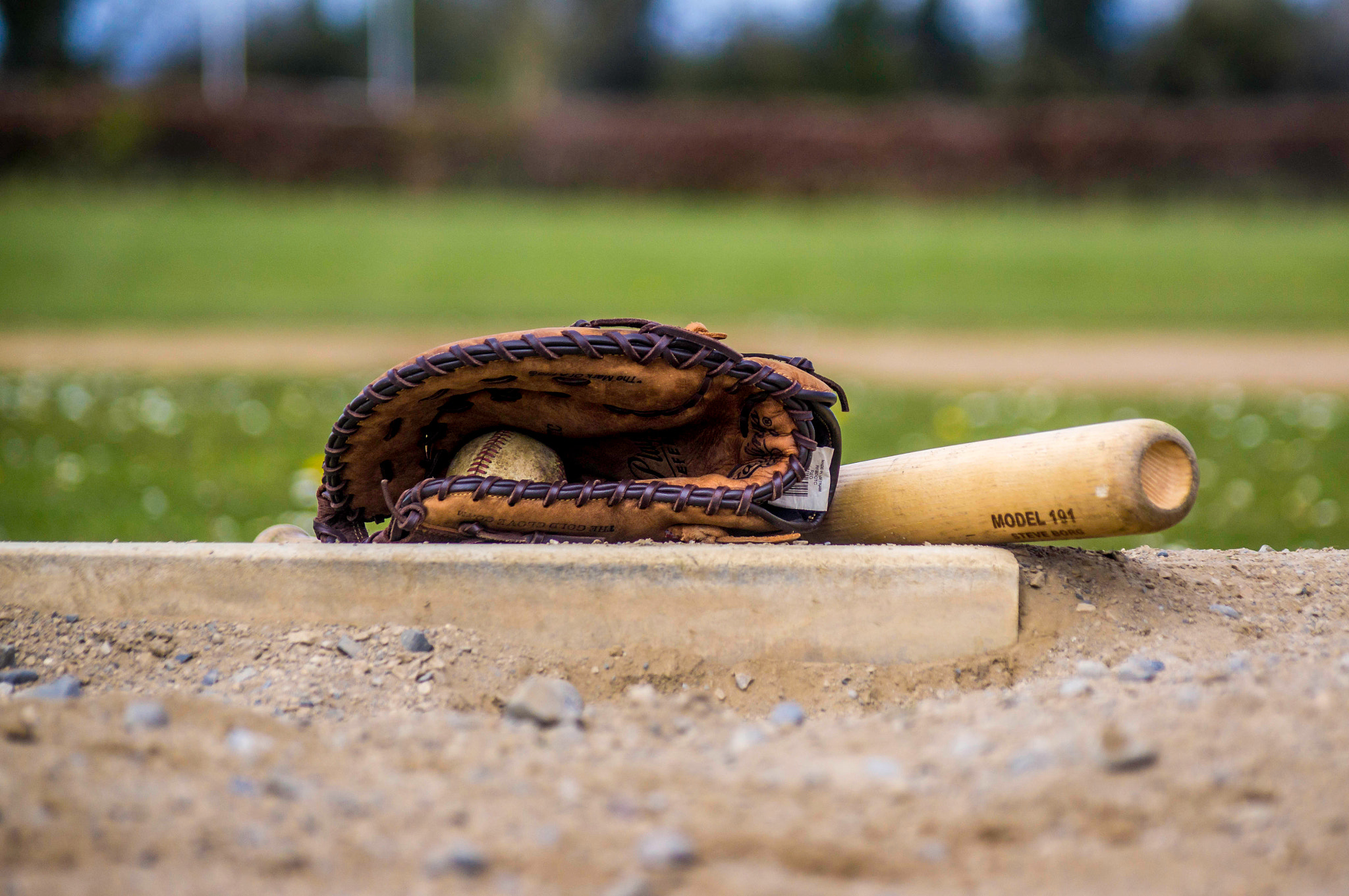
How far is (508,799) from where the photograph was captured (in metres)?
1.68

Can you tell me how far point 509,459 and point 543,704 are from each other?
792 mm

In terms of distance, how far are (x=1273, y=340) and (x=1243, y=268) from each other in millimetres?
4824

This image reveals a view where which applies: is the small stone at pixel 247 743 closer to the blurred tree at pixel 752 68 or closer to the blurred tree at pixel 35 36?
the blurred tree at pixel 752 68

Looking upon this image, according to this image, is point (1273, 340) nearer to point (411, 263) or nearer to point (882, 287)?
point (882, 287)

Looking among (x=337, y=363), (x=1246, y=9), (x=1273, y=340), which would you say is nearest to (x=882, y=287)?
(x=1273, y=340)

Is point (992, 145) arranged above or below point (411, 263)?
above

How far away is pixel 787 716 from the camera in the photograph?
7.08ft

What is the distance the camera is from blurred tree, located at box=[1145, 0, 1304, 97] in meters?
36.5

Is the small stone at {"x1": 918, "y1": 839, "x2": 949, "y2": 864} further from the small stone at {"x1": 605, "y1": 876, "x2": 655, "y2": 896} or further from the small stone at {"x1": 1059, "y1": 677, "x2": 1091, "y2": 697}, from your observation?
the small stone at {"x1": 1059, "y1": 677, "x2": 1091, "y2": 697}

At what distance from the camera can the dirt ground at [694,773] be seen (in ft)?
4.91

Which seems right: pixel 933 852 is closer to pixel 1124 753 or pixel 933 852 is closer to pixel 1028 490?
pixel 1124 753

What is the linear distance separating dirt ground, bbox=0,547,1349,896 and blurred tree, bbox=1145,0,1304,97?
131ft

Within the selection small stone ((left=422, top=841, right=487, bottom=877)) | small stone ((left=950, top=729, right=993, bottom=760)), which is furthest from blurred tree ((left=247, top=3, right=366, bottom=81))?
small stone ((left=422, top=841, right=487, bottom=877))

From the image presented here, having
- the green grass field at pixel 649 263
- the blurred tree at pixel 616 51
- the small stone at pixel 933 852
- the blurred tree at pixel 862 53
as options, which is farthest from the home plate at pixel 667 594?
the blurred tree at pixel 616 51
